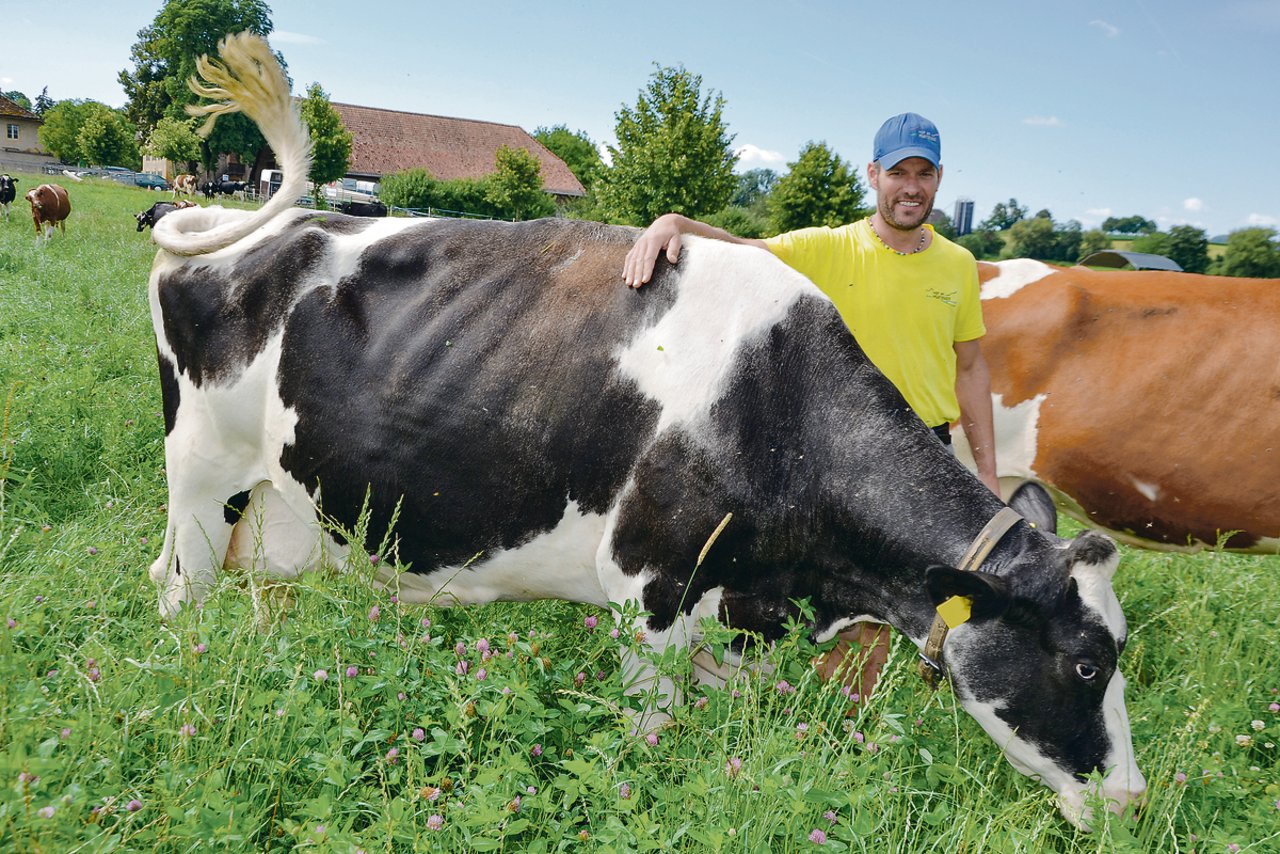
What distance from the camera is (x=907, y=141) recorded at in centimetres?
379

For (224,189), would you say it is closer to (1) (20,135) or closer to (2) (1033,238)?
(2) (1033,238)

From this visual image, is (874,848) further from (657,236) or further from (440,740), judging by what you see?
(657,236)

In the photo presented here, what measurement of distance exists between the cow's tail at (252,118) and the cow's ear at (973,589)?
307 cm

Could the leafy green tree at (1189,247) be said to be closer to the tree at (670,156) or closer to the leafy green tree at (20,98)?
the tree at (670,156)

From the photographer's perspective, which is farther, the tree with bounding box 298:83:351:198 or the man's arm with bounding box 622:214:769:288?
the tree with bounding box 298:83:351:198

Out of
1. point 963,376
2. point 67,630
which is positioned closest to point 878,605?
point 963,376

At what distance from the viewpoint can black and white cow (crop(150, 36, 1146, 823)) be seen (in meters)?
2.87

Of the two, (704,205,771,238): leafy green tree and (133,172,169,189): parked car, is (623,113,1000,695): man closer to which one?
(704,205,771,238): leafy green tree

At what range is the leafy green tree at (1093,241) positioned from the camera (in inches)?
2628

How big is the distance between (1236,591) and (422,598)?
4.67 m

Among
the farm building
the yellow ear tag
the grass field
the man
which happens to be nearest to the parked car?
the farm building

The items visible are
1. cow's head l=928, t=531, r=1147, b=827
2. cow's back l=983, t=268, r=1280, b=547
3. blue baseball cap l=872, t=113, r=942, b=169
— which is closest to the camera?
cow's head l=928, t=531, r=1147, b=827

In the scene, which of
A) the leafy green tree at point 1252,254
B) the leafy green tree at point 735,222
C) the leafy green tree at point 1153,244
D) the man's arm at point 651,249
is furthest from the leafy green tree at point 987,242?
the man's arm at point 651,249

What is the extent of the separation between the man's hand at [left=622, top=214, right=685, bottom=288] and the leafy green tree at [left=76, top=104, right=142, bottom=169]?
308 feet
